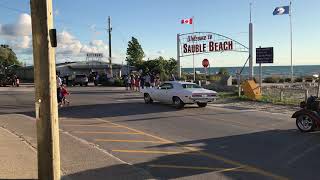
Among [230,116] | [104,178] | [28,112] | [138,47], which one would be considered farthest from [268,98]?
[138,47]

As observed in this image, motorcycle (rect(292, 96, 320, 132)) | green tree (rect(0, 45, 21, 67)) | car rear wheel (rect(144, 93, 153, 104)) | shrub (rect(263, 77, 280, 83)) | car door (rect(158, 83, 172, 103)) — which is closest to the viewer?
motorcycle (rect(292, 96, 320, 132))

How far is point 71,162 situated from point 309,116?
7528 millimetres

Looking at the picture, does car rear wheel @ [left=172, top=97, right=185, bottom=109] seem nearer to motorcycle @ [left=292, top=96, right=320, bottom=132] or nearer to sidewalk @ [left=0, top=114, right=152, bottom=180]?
motorcycle @ [left=292, top=96, right=320, bottom=132]

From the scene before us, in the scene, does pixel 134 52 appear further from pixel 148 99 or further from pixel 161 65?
pixel 148 99

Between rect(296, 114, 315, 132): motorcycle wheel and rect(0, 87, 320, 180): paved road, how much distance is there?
0.86ft

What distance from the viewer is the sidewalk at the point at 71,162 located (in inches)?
332

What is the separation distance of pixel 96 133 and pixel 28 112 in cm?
850

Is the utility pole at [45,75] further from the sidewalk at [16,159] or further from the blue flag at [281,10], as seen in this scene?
the blue flag at [281,10]

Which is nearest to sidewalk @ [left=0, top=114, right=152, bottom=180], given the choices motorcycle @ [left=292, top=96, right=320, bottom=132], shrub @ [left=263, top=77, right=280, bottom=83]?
motorcycle @ [left=292, top=96, right=320, bottom=132]

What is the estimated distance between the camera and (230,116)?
19469 mm

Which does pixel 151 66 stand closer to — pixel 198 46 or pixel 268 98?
pixel 198 46

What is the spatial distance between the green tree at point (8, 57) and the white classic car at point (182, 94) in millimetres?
80921

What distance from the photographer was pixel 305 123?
47.4 feet

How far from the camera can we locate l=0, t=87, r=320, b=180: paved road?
369 inches
